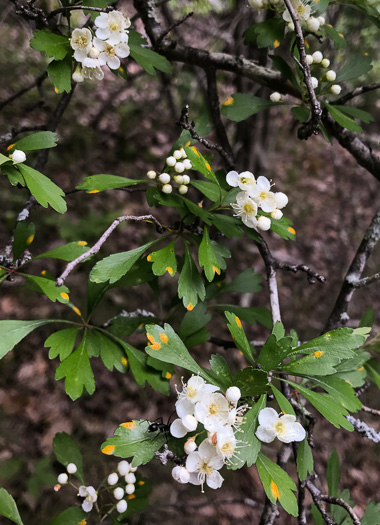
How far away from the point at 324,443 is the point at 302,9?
8.64 feet

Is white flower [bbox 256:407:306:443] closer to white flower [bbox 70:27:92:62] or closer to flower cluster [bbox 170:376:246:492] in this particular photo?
flower cluster [bbox 170:376:246:492]

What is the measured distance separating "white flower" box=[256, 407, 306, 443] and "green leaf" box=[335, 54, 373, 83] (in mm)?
1229

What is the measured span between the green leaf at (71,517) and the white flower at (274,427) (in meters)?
0.84

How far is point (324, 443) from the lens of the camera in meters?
2.78

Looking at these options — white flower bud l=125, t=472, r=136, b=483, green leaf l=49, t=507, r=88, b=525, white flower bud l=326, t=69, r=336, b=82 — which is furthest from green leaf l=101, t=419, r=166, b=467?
white flower bud l=326, t=69, r=336, b=82

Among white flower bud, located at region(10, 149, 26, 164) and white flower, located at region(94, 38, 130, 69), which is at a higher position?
white flower, located at region(94, 38, 130, 69)

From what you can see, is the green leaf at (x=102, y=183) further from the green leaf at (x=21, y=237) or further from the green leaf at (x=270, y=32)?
the green leaf at (x=270, y=32)

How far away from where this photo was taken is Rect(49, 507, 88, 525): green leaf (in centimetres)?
136

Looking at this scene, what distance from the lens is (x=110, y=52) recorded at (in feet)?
3.86

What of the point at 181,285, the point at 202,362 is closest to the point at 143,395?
the point at 202,362

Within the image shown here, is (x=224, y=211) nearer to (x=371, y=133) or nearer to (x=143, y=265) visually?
(x=143, y=265)

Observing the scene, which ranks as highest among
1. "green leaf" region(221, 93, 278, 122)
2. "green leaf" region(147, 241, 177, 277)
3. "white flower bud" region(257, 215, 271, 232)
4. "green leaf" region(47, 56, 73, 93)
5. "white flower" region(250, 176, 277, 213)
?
"green leaf" region(47, 56, 73, 93)

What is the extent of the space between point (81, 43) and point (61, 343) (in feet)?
2.90

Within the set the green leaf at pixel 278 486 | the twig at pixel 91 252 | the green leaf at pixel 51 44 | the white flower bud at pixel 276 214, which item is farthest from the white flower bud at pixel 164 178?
the green leaf at pixel 278 486
